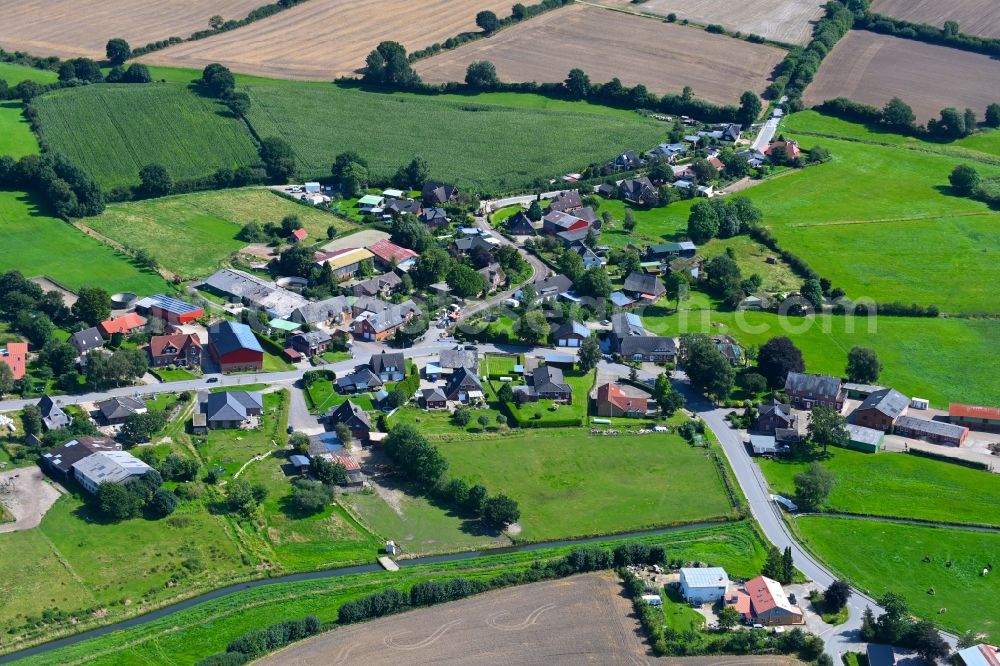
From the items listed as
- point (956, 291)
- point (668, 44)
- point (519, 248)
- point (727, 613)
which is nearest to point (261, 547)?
point (727, 613)

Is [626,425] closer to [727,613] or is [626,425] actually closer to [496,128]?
[727,613]

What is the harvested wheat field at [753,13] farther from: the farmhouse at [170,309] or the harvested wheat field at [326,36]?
the farmhouse at [170,309]

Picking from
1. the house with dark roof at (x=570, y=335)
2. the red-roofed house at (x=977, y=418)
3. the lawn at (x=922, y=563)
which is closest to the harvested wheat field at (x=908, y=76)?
the house with dark roof at (x=570, y=335)

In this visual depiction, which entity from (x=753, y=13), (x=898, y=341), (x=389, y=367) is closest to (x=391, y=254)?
(x=389, y=367)

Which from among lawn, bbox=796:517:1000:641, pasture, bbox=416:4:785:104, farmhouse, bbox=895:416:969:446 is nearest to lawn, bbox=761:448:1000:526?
lawn, bbox=796:517:1000:641

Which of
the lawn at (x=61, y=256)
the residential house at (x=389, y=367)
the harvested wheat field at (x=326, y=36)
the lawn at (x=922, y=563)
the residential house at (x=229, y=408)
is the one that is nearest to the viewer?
the lawn at (x=922, y=563)

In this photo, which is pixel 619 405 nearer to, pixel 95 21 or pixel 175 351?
pixel 175 351

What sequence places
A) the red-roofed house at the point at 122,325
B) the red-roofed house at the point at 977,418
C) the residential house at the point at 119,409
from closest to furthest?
1. the residential house at the point at 119,409
2. the red-roofed house at the point at 977,418
3. the red-roofed house at the point at 122,325
